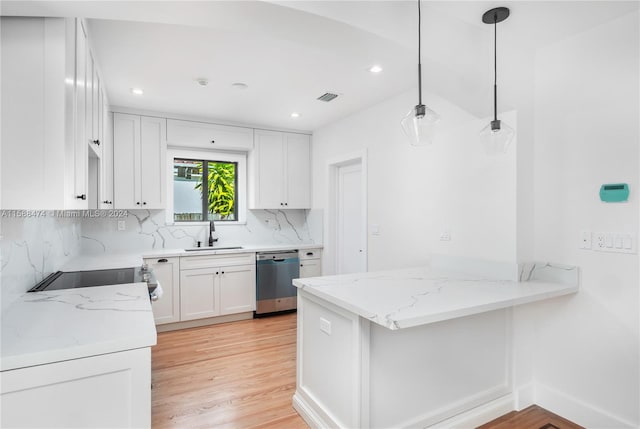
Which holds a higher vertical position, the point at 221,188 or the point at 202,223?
the point at 221,188

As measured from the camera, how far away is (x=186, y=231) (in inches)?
174

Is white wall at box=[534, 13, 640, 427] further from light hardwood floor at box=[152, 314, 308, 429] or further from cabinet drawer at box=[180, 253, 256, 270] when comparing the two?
cabinet drawer at box=[180, 253, 256, 270]

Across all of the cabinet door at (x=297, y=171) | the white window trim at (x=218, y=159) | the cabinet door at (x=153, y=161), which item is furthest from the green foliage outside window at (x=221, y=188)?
the cabinet door at (x=297, y=171)

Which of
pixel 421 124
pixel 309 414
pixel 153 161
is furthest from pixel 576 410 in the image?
pixel 153 161

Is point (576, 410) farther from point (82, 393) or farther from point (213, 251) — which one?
point (213, 251)

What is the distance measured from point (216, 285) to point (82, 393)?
2946 mm

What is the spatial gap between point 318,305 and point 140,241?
2.95m

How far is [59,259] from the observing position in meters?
2.71

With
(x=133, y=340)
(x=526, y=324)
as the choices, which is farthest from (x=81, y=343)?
(x=526, y=324)

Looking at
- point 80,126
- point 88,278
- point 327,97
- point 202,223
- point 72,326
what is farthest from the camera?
point 202,223

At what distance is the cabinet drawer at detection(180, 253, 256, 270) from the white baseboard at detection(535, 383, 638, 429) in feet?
10.1

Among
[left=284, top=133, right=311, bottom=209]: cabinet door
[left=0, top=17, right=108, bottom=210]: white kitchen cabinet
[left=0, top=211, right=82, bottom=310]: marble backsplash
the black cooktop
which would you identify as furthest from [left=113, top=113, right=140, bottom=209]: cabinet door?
[left=0, top=17, right=108, bottom=210]: white kitchen cabinet

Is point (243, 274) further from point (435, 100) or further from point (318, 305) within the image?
point (435, 100)

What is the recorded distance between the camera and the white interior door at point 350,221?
408cm
